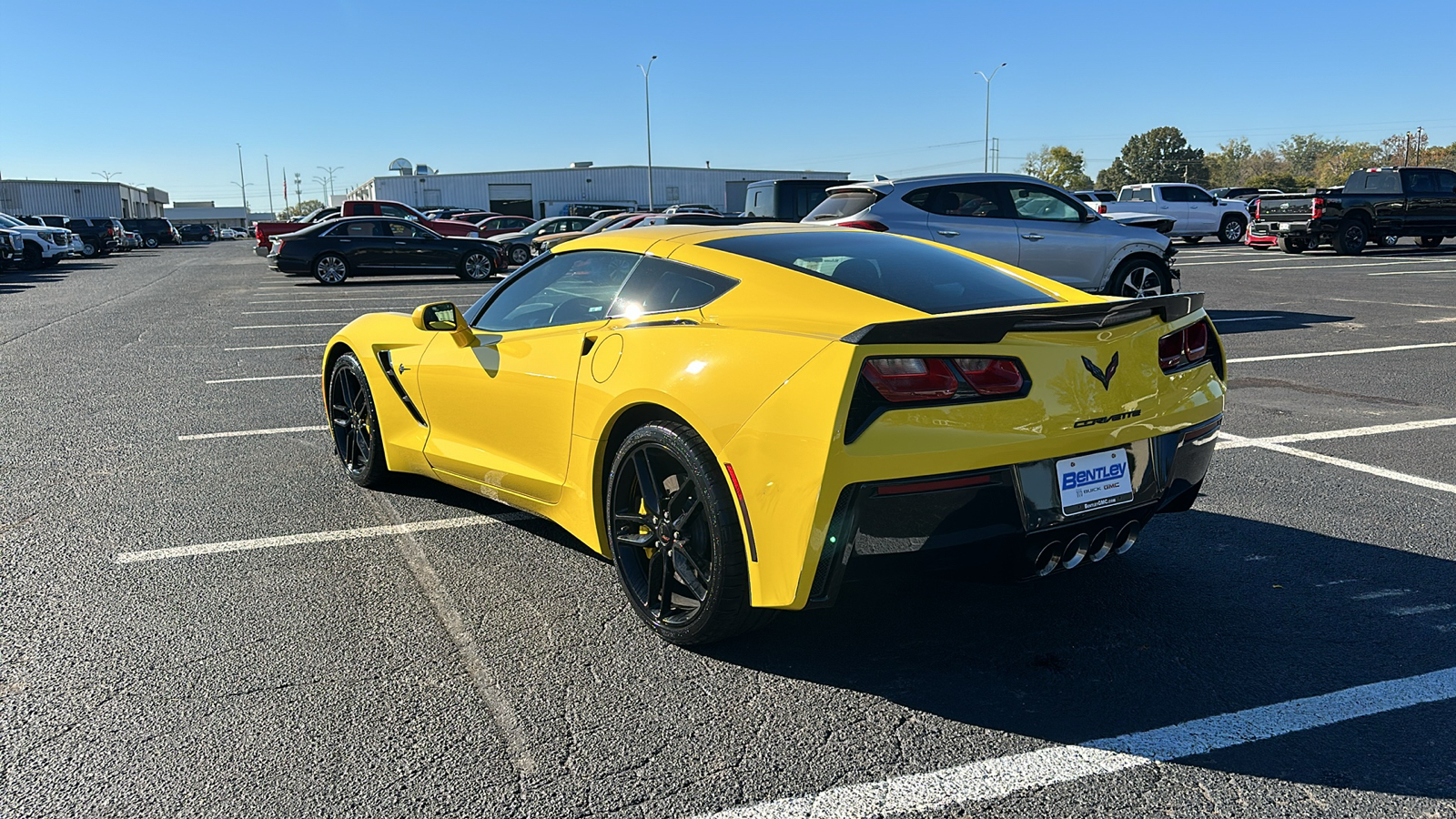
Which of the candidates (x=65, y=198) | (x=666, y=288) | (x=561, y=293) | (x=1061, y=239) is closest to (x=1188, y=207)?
(x=1061, y=239)

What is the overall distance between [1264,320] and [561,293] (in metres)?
10.3

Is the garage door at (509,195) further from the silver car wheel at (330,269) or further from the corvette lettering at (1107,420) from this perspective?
the corvette lettering at (1107,420)

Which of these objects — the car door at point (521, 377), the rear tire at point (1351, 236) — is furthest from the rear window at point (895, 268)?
the rear tire at point (1351, 236)

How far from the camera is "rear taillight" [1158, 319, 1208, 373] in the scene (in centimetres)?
335

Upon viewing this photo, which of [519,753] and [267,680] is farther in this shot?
[267,680]

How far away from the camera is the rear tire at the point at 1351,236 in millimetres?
23094

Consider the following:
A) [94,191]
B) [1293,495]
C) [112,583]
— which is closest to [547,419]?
[112,583]

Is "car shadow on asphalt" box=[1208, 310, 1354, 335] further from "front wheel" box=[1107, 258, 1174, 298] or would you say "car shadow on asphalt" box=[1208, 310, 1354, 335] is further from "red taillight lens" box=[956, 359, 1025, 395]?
"red taillight lens" box=[956, 359, 1025, 395]

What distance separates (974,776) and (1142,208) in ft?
97.7

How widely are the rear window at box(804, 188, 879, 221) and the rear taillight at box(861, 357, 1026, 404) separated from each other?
27.9 ft

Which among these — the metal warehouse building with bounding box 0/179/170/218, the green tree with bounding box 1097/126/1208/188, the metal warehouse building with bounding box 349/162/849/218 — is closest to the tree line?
the green tree with bounding box 1097/126/1208/188

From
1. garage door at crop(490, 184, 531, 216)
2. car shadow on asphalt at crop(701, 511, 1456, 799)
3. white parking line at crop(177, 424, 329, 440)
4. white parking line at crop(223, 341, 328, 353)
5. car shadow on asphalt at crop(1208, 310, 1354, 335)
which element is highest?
garage door at crop(490, 184, 531, 216)

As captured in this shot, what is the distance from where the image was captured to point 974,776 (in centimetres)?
258

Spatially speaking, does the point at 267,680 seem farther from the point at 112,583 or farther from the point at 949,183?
the point at 949,183
